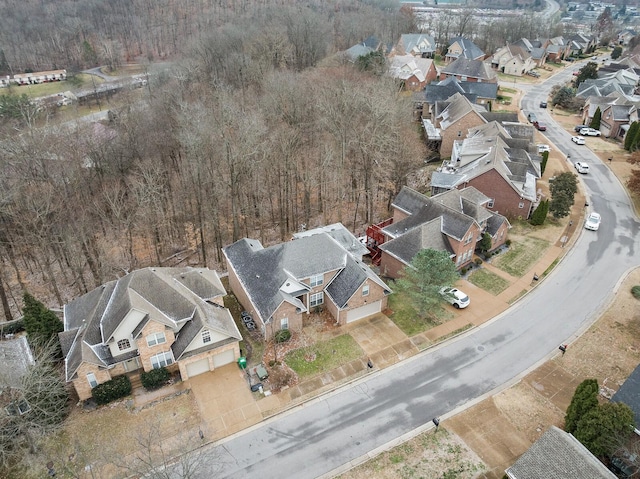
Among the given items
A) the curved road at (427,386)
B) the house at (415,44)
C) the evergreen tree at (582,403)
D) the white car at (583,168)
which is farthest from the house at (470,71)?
the evergreen tree at (582,403)

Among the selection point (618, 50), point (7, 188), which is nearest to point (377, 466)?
point (7, 188)

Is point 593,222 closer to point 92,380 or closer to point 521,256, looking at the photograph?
point 521,256

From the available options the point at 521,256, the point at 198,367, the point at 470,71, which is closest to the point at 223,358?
the point at 198,367

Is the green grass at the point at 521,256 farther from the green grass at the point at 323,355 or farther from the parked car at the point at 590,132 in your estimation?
the parked car at the point at 590,132

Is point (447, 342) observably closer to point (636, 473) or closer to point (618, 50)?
point (636, 473)

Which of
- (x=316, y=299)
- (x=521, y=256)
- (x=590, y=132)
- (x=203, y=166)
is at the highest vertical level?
(x=203, y=166)

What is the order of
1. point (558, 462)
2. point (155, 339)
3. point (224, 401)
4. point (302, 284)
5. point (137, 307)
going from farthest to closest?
point (302, 284) < point (155, 339) < point (224, 401) < point (137, 307) < point (558, 462)
